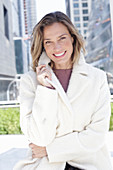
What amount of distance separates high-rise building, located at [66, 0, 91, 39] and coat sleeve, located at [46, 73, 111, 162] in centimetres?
3296

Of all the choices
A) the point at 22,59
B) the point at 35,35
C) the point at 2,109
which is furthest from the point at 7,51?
the point at 35,35

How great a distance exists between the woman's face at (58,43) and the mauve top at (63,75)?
Answer: 0.06 m

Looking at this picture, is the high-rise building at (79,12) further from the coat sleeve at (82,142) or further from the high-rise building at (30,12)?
the coat sleeve at (82,142)

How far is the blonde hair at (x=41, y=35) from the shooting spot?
0.93 meters

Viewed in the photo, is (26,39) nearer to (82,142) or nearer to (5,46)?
(5,46)

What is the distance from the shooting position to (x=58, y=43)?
93cm

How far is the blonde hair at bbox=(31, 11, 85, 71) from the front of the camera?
36.7 inches

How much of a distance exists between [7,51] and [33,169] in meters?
19.9

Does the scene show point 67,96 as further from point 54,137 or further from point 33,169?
point 33,169

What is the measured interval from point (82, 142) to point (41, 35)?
0.54 metres

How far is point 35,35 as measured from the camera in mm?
975

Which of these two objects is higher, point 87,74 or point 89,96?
point 87,74

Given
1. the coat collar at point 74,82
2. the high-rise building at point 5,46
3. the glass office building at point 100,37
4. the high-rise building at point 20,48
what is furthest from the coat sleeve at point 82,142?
the glass office building at point 100,37

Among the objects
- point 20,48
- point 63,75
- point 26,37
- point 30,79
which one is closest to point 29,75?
point 30,79
